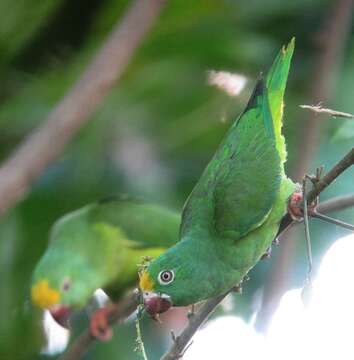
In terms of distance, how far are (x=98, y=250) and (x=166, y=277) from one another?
183 centimetres

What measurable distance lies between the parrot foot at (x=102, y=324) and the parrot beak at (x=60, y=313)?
Answer: 11 centimetres

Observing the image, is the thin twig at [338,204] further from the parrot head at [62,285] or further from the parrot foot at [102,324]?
the parrot head at [62,285]

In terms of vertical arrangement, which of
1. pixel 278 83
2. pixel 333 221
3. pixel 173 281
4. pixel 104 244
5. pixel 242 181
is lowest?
pixel 173 281

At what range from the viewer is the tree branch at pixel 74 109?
2.97 metres

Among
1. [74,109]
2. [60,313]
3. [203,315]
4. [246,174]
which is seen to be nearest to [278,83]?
[246,174]

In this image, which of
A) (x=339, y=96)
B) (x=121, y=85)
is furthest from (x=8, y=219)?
(x=339, y=96)

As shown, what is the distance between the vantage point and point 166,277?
2.46 metres

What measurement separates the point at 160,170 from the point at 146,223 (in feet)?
0.82

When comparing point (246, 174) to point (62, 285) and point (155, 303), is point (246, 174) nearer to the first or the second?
point (155, 303)

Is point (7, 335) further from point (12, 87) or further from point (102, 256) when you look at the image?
point (12, 87)

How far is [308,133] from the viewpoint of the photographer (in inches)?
135

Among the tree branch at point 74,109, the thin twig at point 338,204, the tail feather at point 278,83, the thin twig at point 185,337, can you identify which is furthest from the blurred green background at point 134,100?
the thin twig at point 185,337

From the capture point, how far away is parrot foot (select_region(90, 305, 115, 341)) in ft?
12.6

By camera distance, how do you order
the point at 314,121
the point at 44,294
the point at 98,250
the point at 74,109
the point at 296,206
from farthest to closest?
the point at 98,250 → the point at 44,294 → the point at 314,121 → the point at 74,109 → the point at 296,206
